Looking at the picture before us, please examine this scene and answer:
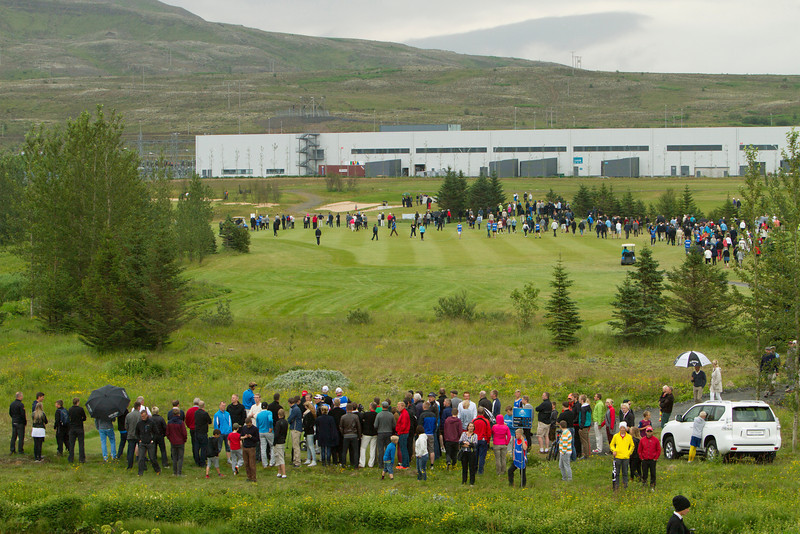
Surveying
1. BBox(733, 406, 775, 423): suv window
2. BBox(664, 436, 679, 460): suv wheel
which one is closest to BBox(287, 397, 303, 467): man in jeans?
BBox(664, 436, 679, 460): suv wheel

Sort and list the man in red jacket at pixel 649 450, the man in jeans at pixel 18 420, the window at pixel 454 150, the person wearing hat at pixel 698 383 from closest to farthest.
Result: the man in red jacket at pixel 649 450
the man in jeans at pixel 18 420
the person wearing hat at pixel 698 383
the window at pixel 454 150

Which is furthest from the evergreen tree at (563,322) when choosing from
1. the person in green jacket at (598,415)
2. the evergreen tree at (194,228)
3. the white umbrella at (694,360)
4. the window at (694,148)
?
the window at (694,148)

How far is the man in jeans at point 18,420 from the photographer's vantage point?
53.4ft

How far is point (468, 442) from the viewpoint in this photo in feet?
46.7

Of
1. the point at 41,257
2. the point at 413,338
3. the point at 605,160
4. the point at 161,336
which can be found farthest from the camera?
the point at 605,160

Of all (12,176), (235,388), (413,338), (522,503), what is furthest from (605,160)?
(522,503)

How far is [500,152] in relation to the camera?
402 feet

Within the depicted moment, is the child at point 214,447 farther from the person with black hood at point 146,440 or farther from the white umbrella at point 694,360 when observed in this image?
the white umbrella at point 694,360

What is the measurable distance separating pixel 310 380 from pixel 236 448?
823cm

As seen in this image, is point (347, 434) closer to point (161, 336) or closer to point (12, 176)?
point (161, 336)

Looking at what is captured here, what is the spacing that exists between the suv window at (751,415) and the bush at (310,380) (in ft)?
36.3

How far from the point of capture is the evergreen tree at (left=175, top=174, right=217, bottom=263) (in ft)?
158

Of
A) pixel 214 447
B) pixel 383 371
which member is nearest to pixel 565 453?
pixel 214 447

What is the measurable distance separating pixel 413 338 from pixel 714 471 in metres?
17.7
